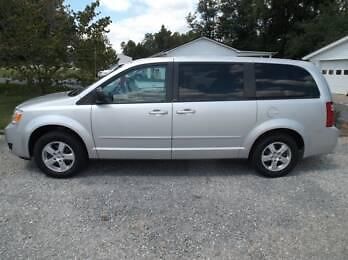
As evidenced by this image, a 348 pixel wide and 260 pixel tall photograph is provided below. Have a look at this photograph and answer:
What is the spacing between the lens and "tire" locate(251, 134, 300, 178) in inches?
196

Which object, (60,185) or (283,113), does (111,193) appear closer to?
(60,185)

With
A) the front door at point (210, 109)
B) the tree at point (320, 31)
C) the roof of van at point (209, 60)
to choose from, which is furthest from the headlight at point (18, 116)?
the tree at point (320, 31)

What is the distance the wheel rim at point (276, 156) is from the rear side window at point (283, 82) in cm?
75

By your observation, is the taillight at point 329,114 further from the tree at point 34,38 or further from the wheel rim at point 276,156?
the tree at point 34,38

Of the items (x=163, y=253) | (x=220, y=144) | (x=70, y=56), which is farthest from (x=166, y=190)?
(x=70, y=56)

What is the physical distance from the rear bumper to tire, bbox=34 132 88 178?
11.1 ft

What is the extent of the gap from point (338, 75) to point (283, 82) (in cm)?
2153

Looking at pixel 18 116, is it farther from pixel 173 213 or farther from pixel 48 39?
pixel 48 39

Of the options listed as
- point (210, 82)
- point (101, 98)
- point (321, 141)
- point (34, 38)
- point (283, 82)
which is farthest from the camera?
point (34, 38)

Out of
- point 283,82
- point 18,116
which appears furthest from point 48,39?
point 283,82

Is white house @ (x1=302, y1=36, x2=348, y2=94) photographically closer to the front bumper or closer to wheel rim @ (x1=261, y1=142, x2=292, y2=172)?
wheel rim @ (x1=261, y1=142, x2=292, y2=172)

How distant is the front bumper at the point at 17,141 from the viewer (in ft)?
15.9

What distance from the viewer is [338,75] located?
23703 mm

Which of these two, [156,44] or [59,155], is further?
[156,44]
